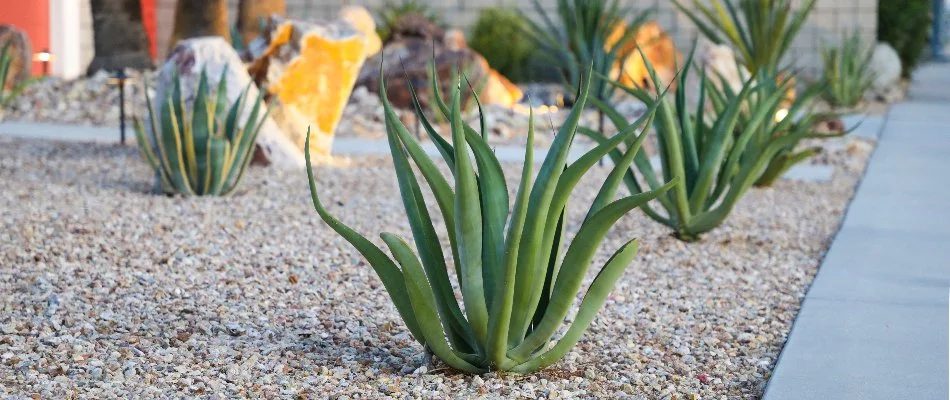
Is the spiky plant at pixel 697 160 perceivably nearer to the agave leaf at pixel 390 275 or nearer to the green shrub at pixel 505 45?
the agave leaf at pixel 390 275

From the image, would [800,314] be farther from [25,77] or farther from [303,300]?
[25,77]

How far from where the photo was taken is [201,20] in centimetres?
1189

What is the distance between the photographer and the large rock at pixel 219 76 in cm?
767

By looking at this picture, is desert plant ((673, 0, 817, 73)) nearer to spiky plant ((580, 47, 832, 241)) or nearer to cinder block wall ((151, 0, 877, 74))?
spiky plant ((580, 47, 832, 241))

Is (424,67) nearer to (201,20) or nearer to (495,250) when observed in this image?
(201,20)

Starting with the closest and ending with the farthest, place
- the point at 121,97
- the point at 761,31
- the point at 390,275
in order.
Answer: the point at 390,275 < the point at 121,97 < the point at 761,31

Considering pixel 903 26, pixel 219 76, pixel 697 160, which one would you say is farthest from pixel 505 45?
pixel 697 160

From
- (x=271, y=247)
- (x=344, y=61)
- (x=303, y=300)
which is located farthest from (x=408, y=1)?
(x=303, y=300)

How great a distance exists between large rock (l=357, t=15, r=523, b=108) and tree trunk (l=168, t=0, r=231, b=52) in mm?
1428

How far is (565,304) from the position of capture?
3.36 metres

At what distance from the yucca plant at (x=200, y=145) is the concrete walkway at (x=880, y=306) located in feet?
9.60

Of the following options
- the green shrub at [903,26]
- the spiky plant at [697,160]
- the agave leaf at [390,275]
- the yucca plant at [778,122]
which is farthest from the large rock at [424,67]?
the agave leaf at [390,275]

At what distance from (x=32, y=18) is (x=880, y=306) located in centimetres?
1223

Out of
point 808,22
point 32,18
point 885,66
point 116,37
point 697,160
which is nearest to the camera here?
point 697,160
